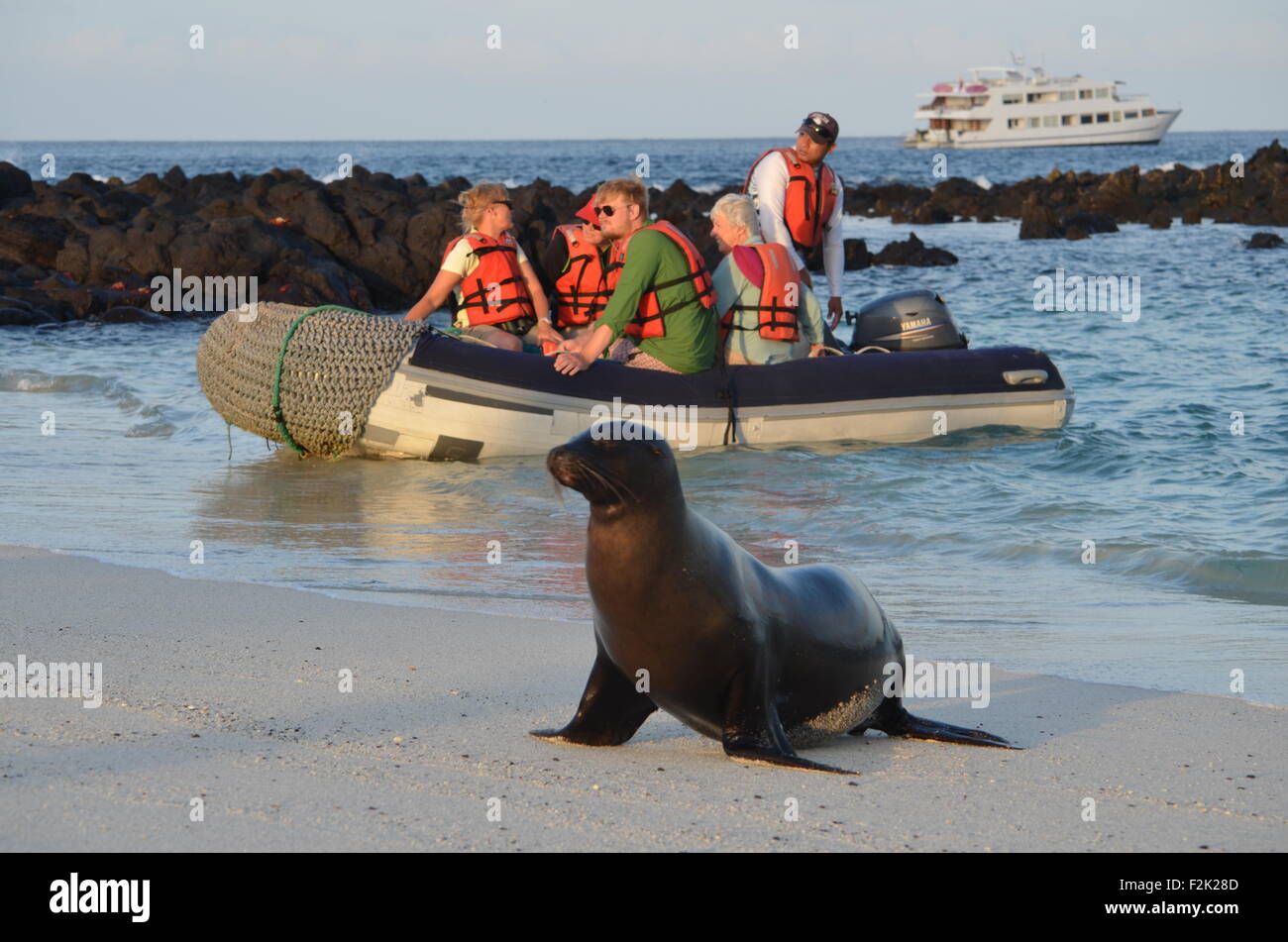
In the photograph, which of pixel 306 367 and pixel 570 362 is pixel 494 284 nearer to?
pixel 570 362

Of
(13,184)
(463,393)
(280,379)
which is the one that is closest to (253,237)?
(13,184)

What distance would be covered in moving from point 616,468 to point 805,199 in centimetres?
707

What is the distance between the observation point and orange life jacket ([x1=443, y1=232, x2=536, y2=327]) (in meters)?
10.2

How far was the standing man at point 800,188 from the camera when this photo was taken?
10.3m

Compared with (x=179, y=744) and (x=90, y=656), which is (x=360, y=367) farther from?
(x=179, y=744)

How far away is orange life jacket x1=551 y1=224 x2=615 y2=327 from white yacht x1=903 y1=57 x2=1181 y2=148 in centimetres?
8870

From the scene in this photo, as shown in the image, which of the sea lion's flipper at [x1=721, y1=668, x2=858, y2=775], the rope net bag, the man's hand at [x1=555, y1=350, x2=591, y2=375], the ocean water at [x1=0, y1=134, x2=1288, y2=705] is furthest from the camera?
the rope net bag

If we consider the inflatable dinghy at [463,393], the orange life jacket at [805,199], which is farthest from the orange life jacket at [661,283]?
the orange life jacket at [805,199]

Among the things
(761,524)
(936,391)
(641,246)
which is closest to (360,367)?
(641,246)

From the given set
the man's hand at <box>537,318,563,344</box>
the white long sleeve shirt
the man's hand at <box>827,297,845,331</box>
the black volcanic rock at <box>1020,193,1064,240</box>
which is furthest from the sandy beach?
A: the black volcanic rock at <box>1020,193,1064,240</box>

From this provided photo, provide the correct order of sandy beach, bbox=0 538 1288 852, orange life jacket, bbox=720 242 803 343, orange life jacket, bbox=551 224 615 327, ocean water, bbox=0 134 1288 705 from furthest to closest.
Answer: orange life jacket, bbox=551 224 615 327 < orange life jacket, bbox=720 242 803 343 < ocean water, bbox=0 134 1288 705 < sandy beach, bbox=0 538 1288 852

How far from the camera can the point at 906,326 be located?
11.0 metres

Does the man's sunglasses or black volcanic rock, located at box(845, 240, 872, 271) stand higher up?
the man's sunglasses

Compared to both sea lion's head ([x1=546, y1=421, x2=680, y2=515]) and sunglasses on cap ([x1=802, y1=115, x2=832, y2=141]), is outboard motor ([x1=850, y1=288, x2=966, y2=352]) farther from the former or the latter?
sea lion's head ([x1=546, y1=421, x2=680, y2=515])
